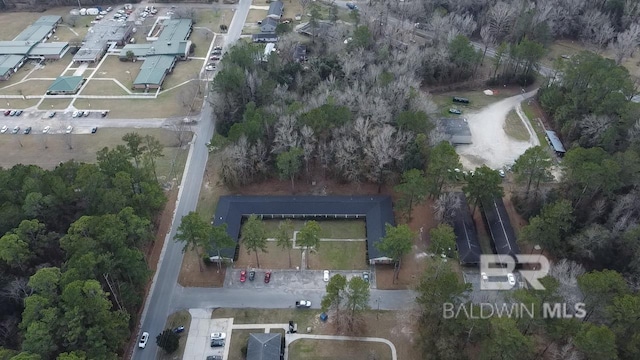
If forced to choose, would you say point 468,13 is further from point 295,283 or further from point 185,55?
point 295,283

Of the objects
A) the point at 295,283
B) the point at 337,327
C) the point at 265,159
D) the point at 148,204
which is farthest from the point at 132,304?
the point at 265,159

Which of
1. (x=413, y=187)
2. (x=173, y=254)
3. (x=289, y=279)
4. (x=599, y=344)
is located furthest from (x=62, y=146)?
(x=599, y=344)

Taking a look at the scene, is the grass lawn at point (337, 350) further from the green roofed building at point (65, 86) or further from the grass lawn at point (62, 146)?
the green roofed building at point (65, 86)

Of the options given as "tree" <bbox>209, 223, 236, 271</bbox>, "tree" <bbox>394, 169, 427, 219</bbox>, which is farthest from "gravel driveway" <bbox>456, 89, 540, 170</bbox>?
"tree" <bbox>209, 223, 236, 271</bbox>

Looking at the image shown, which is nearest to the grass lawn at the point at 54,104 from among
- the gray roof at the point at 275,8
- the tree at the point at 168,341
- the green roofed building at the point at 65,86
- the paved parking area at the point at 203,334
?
the green roofed building at the point at 65,86

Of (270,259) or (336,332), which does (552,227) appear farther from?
(270,259)

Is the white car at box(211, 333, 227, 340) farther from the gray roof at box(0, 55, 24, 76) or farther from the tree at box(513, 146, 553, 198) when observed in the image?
the gray roof at box(0, 55, 24, 76)
